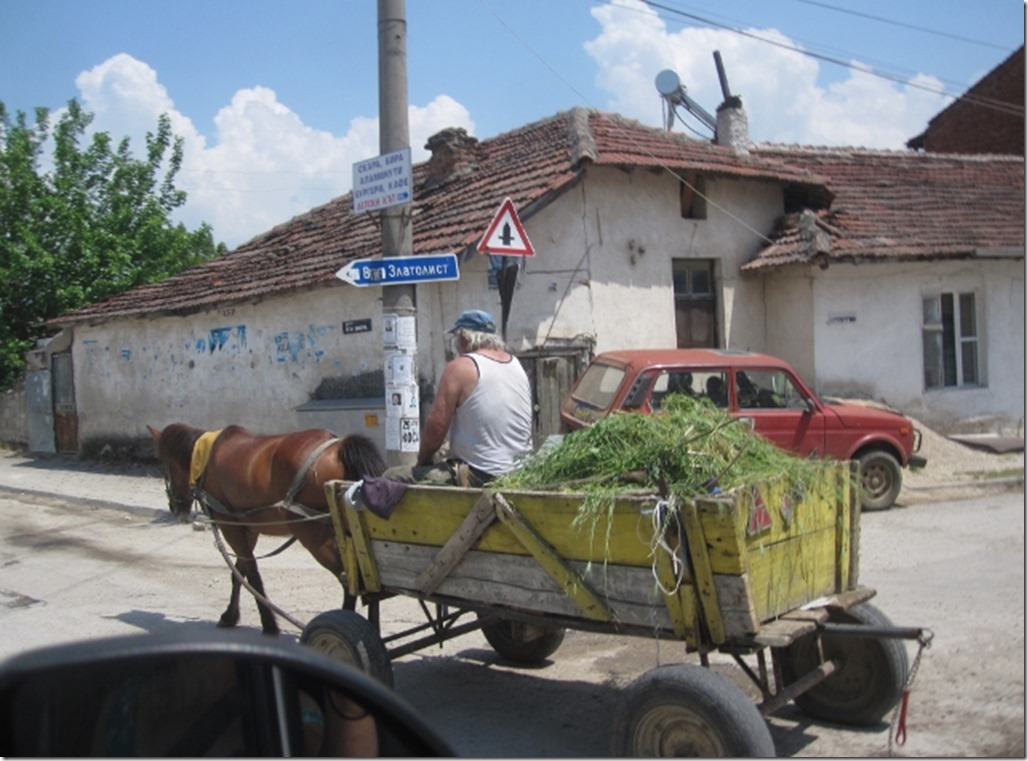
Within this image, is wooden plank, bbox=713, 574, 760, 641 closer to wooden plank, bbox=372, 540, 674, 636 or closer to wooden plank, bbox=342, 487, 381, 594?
wooden plank, bbox=372, 540, 674, 636

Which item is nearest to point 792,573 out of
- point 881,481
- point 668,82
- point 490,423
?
point 490,423

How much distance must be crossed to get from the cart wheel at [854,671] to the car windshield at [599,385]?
4947 millimetres

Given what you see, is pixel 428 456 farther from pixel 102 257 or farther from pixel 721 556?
pixel 102 257

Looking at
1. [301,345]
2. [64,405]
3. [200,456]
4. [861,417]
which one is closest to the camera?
[200,456]

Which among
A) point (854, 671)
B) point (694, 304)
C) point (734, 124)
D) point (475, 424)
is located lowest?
point (854, 671)

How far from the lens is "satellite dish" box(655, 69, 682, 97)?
19.5 meters

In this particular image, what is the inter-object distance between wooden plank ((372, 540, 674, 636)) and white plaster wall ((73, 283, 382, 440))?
777 cm

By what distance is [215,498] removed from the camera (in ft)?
22.2

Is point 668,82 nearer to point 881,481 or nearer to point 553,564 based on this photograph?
point 881,481

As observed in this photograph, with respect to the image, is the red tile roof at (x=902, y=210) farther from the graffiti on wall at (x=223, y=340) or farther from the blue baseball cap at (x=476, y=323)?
the blue baseball cap at (x=476, y=323)

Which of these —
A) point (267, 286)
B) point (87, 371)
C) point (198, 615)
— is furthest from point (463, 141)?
point (198, 615)

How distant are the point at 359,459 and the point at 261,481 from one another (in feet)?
2.94

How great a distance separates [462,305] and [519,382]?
6627mm

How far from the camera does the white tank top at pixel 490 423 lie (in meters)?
5.17
